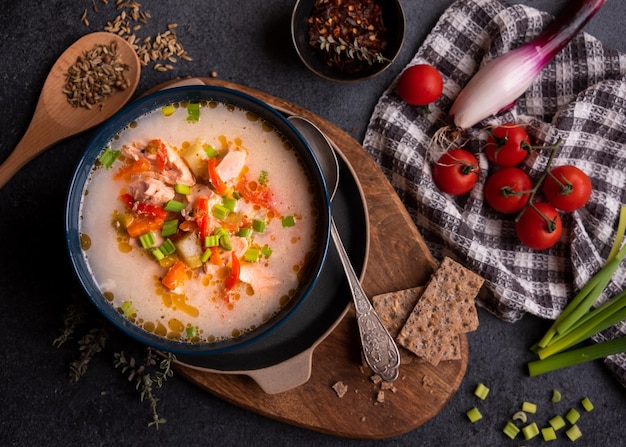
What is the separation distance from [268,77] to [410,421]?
1803 mm

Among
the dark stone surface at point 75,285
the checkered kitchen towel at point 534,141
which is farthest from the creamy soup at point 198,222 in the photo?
the checkered kitchen towel at point 534,141

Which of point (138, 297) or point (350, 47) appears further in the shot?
point (350, 47)

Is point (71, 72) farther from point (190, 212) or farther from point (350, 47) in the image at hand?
point (350, 47)

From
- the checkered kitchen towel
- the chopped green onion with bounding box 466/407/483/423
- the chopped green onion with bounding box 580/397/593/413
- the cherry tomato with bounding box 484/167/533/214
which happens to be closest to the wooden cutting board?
the checkered kitchen towel

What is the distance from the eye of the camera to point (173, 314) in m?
2.42

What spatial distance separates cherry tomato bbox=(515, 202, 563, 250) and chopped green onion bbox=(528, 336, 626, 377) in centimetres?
56

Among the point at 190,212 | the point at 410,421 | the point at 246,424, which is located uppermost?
the point at 190,212

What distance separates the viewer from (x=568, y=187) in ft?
9.43

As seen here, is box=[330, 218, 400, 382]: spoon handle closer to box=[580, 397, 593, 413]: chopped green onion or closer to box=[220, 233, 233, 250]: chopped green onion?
box=[220, 233, 233, 250]: chopped green onion

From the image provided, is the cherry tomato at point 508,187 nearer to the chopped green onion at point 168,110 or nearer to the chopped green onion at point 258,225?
the chopped green onion at point 258,225

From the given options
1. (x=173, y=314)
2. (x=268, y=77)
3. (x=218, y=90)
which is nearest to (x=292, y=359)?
(x=173, y=314)

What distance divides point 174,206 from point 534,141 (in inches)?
74.4

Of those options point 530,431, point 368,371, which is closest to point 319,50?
point 368,371

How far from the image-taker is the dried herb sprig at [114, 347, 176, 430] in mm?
2729
